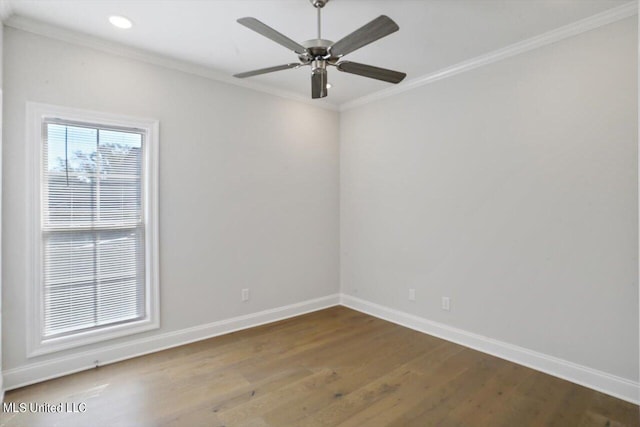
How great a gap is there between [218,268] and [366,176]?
6.80 ft

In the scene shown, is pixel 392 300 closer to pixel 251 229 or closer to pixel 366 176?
pixel 366 176

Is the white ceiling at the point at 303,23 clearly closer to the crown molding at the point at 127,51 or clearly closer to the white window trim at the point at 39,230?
the crown molding at the point at 127,51

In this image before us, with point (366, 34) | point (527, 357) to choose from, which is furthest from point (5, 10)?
point (527, 357)

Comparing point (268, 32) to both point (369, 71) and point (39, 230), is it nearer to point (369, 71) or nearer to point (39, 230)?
point (369, 71)

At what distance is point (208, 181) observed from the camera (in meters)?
3.34

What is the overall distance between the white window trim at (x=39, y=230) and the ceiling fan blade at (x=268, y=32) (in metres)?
1.67

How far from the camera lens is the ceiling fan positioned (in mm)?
1757

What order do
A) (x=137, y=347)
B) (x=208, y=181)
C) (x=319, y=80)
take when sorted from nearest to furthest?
1. (x=319, y=80)
2. (x=137, y=347)
3. (x=208, y=181)

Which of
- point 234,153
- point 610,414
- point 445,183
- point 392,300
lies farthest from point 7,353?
point 610,414

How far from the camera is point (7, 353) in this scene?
239 cm

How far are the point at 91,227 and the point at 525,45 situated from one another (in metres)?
3.92

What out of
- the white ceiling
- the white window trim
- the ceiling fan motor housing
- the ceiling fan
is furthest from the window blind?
the ceiling fan motor housing

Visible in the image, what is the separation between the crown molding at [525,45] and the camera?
2.31m

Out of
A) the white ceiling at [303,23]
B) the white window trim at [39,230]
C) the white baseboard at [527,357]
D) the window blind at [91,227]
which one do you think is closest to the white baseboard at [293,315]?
the white baseboard at [527,357]
